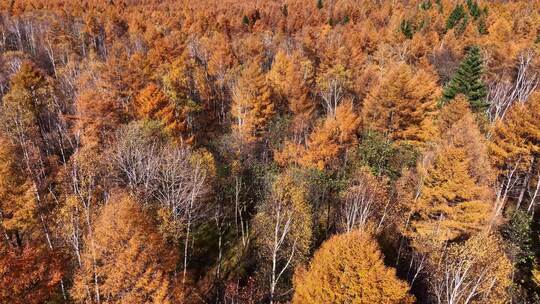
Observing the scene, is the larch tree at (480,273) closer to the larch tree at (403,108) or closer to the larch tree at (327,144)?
the larch tree at (327,144)

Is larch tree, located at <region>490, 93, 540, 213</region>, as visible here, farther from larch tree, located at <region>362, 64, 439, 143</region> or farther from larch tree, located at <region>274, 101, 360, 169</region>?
larch tree, located at <region>274, 101, 360, 169</region>

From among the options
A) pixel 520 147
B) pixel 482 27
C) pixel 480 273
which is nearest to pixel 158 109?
pixel 480 273

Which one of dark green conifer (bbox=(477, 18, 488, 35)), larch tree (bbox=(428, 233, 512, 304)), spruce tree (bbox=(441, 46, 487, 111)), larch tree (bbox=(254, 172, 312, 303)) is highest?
dark green conifer (bbox=(477, 18, 488, 35))

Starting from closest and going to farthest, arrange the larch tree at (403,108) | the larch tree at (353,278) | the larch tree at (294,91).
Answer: the larch tree at (353,278), the larch tree at (403,108), the larch tree at (294,91)

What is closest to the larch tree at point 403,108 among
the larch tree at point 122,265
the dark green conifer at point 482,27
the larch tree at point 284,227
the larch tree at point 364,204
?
the larch tree at point 364,204

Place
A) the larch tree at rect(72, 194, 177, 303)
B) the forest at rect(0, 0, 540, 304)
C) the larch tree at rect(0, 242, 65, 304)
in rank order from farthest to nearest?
the forest at rect(0, 0, 540, 304)
the larch tree at rect(72, 194, 177, 303)
the larch tree at rect(0, 242, 65, 304)

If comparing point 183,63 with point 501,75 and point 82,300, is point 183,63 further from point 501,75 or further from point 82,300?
point 501,75

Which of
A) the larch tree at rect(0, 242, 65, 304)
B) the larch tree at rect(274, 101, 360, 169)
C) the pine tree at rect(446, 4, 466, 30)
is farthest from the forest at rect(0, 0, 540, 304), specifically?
the pine tree at rect(446, 4, 466, 30)
